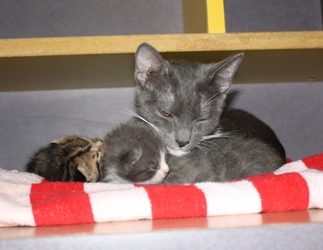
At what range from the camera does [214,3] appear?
1.47 m

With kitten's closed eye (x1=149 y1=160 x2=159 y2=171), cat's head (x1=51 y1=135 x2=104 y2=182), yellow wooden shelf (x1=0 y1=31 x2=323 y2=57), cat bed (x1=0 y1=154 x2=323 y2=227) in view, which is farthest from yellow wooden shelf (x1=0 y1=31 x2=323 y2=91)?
cat bed (x1=0 y1=154 x2=323 y2=227)

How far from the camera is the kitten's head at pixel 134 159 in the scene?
1.19 metres

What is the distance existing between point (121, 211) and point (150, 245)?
16 cm

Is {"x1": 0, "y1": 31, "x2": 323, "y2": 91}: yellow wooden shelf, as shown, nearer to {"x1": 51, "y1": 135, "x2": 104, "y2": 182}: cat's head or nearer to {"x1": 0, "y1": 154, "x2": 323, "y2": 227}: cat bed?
{"x1": 51, "y1": 135, "x2": 104, "y2": 182}: cat's head

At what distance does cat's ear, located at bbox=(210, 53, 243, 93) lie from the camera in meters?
1.39

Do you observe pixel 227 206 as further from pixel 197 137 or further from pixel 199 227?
pixel 197 137

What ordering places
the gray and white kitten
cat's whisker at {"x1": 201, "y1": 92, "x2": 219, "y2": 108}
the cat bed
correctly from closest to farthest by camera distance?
1. the cat bed
2. the gray and white kitten
3. cat's whisker at {"x1": 201, "y1": 92, "x2": 219, "y2": 108}

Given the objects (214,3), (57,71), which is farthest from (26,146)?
(214,3)

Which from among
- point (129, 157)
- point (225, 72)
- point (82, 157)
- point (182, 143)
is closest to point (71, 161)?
point (82, 157)

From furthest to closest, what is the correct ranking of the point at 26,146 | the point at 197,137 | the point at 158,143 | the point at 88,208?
the point at 26,146 → the point at 197,137 → the point at 158,143 → the point at 88,208

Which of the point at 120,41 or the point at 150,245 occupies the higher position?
the point at 120,41

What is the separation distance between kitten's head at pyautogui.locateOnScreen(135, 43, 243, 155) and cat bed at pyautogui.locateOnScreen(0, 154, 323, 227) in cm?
46

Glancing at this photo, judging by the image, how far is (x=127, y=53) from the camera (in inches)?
55.3

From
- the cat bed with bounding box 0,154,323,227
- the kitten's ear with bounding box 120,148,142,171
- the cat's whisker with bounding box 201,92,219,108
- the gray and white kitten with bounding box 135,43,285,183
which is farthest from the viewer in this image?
the cat's whisker with bounding box 201,92,219,108
